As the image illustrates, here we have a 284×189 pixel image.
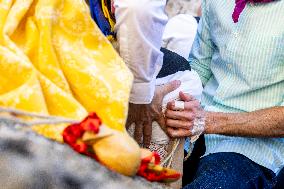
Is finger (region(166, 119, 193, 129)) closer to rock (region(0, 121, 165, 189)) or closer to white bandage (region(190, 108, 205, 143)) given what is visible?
white bandage (region(190, 108, 205, 143))

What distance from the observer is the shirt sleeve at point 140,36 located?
972 millimetres

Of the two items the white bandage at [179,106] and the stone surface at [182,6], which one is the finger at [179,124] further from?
the stone surface at [182,6]

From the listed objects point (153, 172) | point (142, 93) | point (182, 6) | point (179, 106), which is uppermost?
point (153, 172)

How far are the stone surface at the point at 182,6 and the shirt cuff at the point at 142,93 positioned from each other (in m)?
1.41

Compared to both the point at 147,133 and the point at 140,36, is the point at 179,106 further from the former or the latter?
the point at 140,36

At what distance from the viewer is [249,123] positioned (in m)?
1.32

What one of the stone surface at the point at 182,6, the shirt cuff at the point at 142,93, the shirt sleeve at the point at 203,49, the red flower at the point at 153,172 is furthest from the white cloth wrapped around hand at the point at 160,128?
the stone surface at the point at 182,6

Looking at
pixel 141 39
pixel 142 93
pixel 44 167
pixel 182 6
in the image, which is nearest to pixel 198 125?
pixel 142 93

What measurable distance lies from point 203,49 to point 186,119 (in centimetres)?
39

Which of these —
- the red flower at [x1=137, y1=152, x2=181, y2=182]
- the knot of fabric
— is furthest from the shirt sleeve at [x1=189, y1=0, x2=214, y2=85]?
the red flower at [x1=137, y1=152, x2=181, y2=182]

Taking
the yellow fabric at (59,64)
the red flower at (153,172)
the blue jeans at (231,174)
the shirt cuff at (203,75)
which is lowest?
the blue jeans at (231,174)

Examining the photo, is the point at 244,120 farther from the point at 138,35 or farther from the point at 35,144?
the point at 35,144

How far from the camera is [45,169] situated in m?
0.62

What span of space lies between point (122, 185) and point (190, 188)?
2.07 feet
